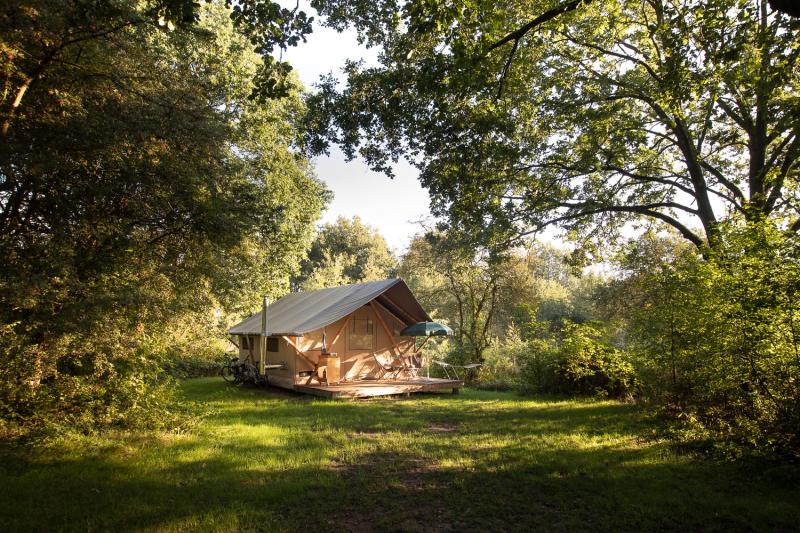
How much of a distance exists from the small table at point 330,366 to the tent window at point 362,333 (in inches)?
34.7

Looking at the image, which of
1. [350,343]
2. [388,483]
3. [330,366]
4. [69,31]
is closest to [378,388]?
[330,366]

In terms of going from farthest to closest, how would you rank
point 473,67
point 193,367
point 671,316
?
point 193,367, point 671,316, point 473,67

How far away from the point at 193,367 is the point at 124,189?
1610 cm

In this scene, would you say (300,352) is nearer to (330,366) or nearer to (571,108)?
(330,366)

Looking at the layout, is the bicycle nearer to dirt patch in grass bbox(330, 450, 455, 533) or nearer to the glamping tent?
the glamping tent

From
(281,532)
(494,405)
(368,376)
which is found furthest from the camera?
(368,376)

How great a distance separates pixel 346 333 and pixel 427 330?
8.34ft

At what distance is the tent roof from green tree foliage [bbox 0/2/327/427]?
18.8 ft

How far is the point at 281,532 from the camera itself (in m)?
3.72

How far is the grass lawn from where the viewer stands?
396 centimetres

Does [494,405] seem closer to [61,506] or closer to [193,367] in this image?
[61,506]

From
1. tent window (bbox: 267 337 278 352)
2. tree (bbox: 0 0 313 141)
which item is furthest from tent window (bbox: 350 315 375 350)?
tree (bbox: 0 0 313 141)

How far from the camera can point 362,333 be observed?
14289 millimetres

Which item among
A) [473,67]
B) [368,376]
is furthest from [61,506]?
[368,376]
